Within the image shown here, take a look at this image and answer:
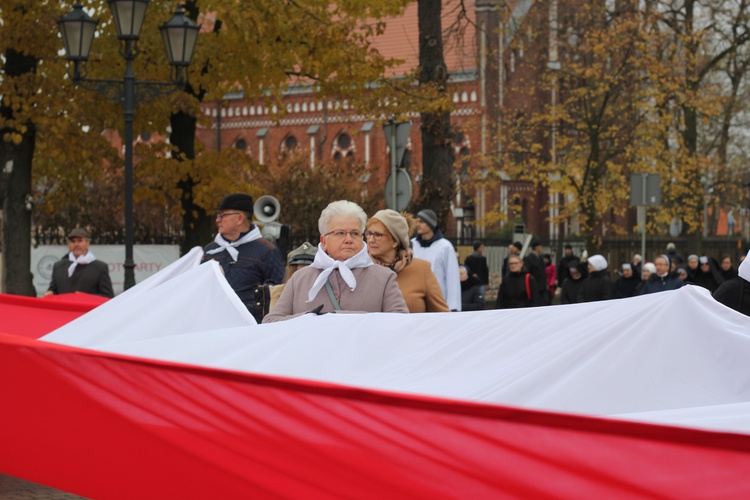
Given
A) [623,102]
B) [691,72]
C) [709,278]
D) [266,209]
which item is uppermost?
[691,72]

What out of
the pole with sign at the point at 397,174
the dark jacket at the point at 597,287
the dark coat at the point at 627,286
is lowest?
the dark coat at the point at 627,286

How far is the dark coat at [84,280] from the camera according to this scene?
14110 mm

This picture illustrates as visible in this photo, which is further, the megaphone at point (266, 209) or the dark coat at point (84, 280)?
the megaphone at point (266, 209)

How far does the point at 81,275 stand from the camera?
557 inches

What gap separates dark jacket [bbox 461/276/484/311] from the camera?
17891 millimetres

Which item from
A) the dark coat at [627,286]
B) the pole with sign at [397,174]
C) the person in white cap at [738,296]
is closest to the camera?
the person in white cap at [738,296]

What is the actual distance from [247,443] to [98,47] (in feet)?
63.1

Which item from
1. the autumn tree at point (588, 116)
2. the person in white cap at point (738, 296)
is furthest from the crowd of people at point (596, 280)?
the autumn tree at point (588, 116)

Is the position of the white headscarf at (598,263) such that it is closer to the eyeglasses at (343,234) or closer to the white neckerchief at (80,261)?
the white neckerchief at (80,261)

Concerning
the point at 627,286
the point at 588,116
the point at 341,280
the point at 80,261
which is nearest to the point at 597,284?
the point at 627,286

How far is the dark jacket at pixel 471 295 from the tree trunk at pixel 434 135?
404 cm

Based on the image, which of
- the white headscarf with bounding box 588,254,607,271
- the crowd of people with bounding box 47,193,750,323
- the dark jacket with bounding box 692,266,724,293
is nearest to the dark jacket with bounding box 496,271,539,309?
the crowd of people with bounding box 47,193,750,323

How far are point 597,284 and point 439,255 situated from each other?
9.52 metres

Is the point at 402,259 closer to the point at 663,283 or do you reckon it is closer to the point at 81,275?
the point at 81,275
